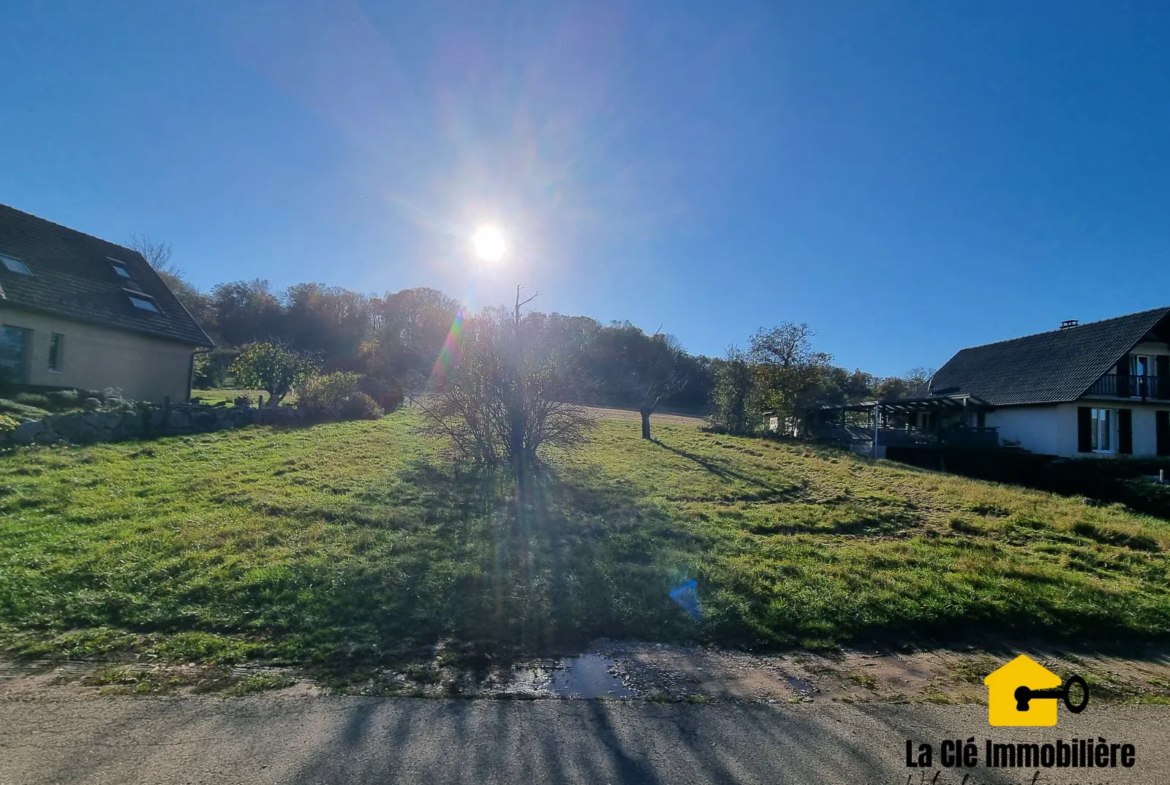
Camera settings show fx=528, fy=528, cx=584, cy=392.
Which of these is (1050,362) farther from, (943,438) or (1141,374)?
(943,438)

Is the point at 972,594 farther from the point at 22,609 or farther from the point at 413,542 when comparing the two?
the point at 22,609

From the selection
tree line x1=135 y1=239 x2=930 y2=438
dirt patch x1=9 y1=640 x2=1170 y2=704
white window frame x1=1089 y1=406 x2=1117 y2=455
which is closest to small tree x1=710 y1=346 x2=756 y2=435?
tree line x1=135 y1=239 x2=930 y2=438

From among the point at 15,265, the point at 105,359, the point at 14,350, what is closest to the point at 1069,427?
the point at 105,359

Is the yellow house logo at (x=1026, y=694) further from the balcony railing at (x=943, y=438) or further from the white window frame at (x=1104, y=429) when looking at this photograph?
the white window frame at (x=1104, y=429)

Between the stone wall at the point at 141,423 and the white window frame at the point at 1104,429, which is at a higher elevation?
the white window frame at the point at 1104,429

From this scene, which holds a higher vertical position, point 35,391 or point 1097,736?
point 35,391

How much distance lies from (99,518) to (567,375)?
7.68 m

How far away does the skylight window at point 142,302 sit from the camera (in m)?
18.4

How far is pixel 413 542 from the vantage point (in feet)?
21.6


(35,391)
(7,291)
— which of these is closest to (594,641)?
(35,391)

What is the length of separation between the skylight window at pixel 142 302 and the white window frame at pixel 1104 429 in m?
37.5

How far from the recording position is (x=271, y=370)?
19.8 m

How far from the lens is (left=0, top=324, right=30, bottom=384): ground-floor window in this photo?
14.6 meters

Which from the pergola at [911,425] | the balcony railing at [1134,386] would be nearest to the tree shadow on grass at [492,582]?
the pergola at [911,425]
